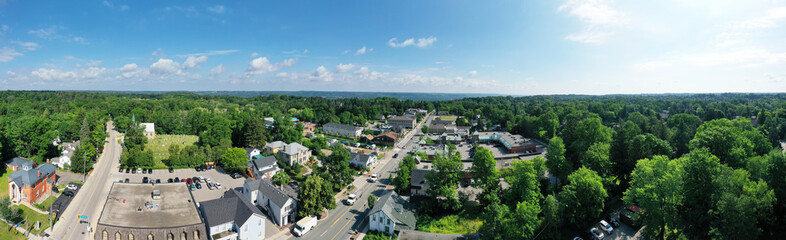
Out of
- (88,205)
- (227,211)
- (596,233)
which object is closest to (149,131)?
(88,205)

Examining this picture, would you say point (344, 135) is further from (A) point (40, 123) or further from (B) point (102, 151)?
(A) point (40, 123)

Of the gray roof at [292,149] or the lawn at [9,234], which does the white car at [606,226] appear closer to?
the gray roof at [292,149]

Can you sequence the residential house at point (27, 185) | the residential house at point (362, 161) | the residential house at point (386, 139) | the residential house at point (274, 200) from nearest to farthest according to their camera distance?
the residential house at point (274, 200), the residential house at point (27, 185), the residential house at point (362, 161), the residential house at point (386, 139)

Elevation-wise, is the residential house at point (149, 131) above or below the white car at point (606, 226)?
above

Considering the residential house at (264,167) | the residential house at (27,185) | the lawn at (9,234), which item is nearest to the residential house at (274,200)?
the residential house at (264,167)

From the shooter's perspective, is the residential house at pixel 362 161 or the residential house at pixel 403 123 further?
the residential house at pixel 403 123

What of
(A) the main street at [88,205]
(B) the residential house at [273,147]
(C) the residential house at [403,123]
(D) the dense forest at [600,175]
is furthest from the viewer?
(C) the residential house at [403,123]
